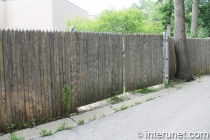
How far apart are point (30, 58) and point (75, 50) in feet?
3.78

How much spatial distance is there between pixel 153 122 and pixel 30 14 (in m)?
18.0

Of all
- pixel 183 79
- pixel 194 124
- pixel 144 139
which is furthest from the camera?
pixel 183 79

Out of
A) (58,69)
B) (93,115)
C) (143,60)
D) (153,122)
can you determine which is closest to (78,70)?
(58,69)

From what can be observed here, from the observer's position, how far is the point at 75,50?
491 cm

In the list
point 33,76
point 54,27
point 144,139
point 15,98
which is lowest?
point 144,139

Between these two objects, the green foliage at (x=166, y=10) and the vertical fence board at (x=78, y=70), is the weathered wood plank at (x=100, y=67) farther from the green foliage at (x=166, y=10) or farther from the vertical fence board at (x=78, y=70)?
the green foliage at (x=166, y=10)

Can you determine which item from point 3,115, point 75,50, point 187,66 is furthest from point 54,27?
point 3,115

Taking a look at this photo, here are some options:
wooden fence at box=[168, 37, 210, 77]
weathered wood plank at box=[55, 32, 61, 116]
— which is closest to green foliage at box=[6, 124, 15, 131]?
weathered wood plank at box=[55, 32, 61, 116]

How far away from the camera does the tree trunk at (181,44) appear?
888 cm

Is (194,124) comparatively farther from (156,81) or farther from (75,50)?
(156,81)

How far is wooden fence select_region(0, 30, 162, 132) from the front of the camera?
12.6 ft

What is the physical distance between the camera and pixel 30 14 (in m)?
19.3

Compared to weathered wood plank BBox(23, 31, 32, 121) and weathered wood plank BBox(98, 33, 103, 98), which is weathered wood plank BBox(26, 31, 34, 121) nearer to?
weathered wood plank BBox(23, 31, 32, 121)

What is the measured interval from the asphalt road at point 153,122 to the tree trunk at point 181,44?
3.04 m
